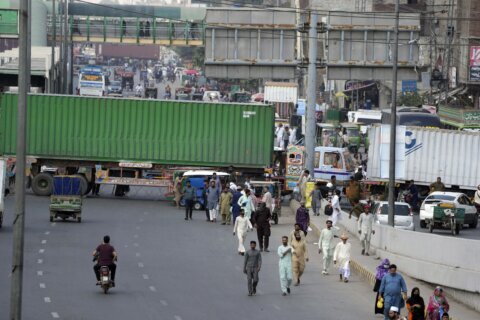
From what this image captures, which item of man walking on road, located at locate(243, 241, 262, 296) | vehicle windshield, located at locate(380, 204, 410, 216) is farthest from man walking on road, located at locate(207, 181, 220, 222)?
man walking on road, located at locate(243, 241, 262, 296)

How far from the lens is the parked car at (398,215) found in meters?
40.4

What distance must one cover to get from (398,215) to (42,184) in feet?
43.7

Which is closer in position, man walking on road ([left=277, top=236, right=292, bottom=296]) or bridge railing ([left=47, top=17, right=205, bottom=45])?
man walking on road ([left=277, top=236, right=292, bottom=296])

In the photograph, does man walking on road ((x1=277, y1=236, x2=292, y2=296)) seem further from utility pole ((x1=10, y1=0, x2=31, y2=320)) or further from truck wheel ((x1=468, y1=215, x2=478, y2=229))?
truck wheel ((x1=468, y1=215, x2=478, y2=229))

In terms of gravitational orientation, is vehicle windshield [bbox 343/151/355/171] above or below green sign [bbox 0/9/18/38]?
below

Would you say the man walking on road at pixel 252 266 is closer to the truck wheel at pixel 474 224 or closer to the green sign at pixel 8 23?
the truck wheel at pixel 474 224

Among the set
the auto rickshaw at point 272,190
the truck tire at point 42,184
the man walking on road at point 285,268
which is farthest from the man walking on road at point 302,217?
the truck tire at point 42,184

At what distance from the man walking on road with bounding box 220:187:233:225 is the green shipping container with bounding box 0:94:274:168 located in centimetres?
748

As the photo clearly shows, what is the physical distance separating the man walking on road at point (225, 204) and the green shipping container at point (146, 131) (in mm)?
7481

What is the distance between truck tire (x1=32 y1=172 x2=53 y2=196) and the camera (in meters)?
47.9

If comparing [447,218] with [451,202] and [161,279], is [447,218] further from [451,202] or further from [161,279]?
[161,279]

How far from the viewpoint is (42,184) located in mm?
48094

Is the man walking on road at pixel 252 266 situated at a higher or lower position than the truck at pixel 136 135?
lower

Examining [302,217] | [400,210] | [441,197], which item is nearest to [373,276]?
[302,217]
